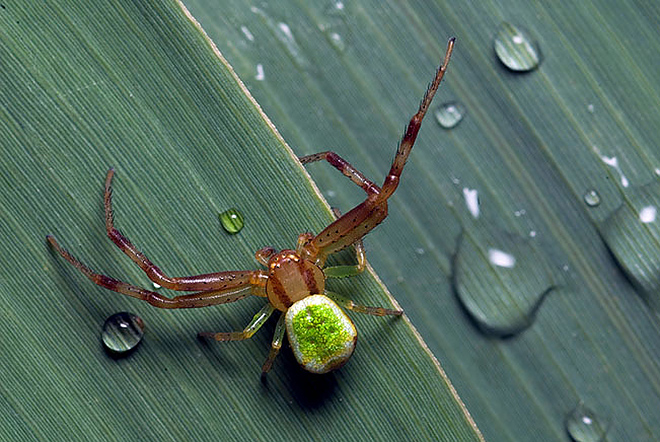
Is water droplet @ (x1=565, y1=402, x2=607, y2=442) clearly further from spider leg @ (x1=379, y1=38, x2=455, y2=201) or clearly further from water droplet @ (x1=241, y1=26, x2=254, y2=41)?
water droplet @ (x1=241, y1=26, x2=254, y2=41)

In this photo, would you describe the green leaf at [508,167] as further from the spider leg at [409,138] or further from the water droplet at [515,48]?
the spider leg at [409,138]

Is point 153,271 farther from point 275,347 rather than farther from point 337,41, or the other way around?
point 337,41

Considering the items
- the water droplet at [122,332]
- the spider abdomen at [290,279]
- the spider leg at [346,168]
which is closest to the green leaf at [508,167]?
the spider leg at [346,168]

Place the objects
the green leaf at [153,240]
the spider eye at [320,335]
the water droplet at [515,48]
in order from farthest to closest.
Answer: the water droplet at [515,48] < the spider eye at [320,335] < the green leaf at [153,240]

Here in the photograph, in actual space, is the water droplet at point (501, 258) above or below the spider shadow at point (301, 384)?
below

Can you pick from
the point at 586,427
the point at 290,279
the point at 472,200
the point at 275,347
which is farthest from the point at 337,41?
the point at 586,427

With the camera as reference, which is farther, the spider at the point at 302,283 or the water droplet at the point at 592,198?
the water droplet at the point at 592,198

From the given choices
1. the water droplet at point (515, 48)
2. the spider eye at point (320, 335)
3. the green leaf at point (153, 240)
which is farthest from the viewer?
the water droplet at point (515, 48)
